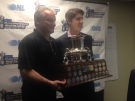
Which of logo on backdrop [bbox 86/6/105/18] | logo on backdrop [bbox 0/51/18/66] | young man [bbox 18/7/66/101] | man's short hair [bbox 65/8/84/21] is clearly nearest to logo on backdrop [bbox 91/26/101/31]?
logo on backdrop [bbox 86/6/105/18]

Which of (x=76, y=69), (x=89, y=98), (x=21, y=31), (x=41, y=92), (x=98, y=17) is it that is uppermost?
(x=98, y=17)

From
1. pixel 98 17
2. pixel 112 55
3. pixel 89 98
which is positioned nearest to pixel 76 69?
pixel 89 98

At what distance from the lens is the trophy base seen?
5.44 feet

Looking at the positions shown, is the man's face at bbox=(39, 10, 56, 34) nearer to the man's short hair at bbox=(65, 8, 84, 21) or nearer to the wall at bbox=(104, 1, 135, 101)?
the man's short hair at bbox=(65, 8, 84, 21)

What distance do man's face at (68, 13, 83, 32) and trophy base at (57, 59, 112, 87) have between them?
0.63 metres

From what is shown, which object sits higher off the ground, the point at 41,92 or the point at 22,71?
the point at 22,71

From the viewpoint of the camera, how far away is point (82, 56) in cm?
193

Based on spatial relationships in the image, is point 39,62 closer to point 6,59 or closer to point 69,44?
point 69,44

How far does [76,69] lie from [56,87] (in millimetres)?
230

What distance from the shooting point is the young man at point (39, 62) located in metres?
1.62

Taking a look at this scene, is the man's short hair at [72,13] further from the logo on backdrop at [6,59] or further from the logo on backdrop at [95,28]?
the logo on backdrop at [6,59]

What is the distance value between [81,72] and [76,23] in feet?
2.45

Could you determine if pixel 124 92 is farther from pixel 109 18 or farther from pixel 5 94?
pixel 5 94

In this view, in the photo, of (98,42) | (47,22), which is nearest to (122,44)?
(98,42)
